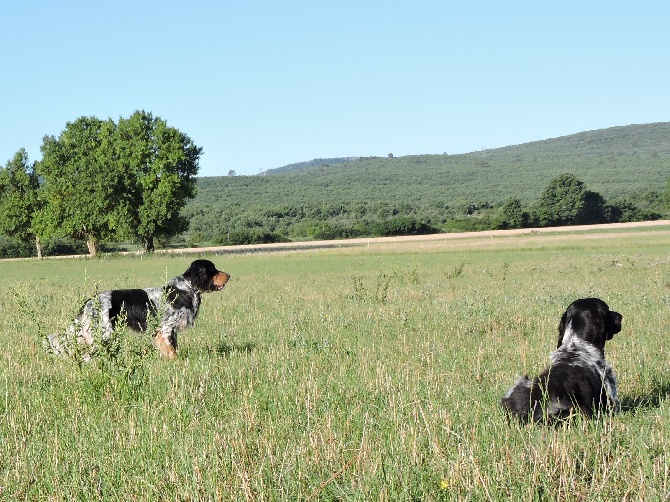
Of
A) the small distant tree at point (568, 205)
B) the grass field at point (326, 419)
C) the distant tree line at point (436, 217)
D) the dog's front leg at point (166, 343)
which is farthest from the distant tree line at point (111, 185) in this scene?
the small distant tree at point (568, 205)

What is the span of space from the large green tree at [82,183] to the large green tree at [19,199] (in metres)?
2.14

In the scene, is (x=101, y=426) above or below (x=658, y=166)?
below

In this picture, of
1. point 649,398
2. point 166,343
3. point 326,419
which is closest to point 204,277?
point 166,343

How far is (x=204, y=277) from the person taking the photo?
9.76 metres

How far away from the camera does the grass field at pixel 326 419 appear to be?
3.93 meters

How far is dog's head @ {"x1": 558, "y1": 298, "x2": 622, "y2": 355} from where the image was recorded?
5859mm

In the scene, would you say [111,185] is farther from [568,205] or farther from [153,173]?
[568,205]

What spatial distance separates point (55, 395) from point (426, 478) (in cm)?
387

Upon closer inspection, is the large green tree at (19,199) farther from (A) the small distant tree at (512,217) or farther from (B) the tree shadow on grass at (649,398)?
(B) the tree shadow on grass at (649,398)

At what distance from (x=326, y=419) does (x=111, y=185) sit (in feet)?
179

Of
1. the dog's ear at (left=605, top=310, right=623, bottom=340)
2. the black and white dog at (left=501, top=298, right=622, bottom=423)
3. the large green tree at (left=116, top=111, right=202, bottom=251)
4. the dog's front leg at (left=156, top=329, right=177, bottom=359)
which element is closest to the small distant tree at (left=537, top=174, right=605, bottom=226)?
the large green tree at (left=116, top=111, right=202, bottom=251)

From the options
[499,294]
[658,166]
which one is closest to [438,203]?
[658,166]

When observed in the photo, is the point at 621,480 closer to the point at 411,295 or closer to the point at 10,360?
the point at 10,360

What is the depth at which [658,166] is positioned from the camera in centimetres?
17000
